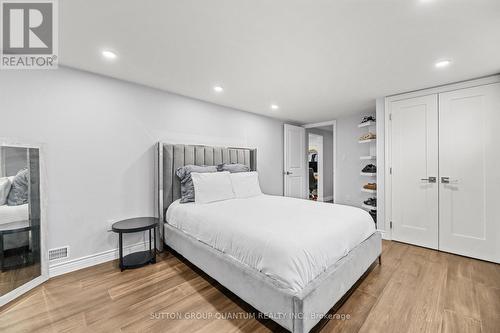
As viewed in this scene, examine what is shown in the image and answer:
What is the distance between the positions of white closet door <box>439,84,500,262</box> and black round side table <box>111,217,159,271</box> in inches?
153

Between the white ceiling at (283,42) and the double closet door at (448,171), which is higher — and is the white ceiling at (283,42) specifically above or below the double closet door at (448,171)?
above

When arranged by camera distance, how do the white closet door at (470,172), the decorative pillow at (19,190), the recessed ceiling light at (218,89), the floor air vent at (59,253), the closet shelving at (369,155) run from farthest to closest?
the closet shelving at (369,155) < the recessed ceiling light at (218,89) < the white closet door at (470,172) < the floor air vent at (59,253) < the decorative pillow at (19,190)

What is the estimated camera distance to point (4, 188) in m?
1.88

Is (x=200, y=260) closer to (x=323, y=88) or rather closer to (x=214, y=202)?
(x=214, y=202)

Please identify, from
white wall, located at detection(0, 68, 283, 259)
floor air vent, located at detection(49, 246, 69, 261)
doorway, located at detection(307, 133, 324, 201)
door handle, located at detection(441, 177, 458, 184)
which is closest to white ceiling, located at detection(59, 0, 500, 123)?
white wall, located at detection(0, 68, 283, 259)

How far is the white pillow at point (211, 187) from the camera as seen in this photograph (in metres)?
2.75

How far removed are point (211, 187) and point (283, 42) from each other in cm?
191

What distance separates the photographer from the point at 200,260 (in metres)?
→ 2.11

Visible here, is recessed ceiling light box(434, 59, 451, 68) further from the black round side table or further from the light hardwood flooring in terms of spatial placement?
the light hardwood flooring

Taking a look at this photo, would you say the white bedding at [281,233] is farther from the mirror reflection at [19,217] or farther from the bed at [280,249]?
the mirror reflection at [19,217]

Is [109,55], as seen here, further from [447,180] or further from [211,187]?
[447,180]

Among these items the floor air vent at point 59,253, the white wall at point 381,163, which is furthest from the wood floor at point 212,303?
the white wall at point 381,163

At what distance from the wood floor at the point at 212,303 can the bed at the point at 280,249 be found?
181 mm

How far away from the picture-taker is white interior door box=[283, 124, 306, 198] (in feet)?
16.2
